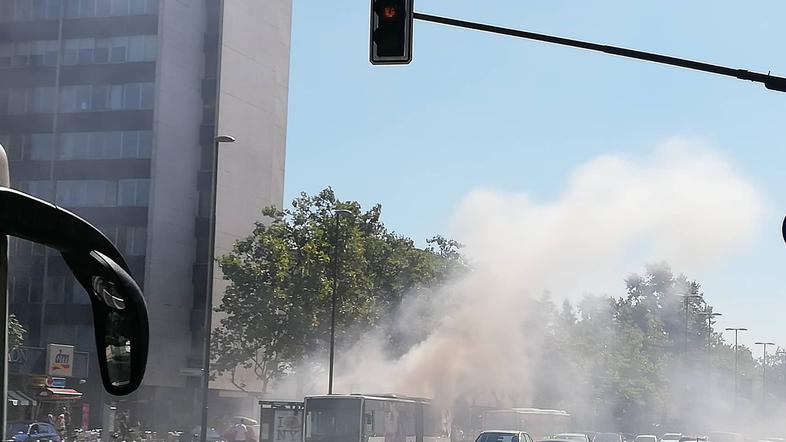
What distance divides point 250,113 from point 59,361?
1038 inches

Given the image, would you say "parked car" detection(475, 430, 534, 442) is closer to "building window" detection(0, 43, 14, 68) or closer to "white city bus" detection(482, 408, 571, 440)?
"white city bus" detection(482, 408, 571, 440)

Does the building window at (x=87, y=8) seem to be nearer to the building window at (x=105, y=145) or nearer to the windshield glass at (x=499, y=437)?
the building window at (x=105, y=145)

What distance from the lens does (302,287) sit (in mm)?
58938

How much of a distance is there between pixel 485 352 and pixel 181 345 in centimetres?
2072

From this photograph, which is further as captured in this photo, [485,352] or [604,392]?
[604,392]

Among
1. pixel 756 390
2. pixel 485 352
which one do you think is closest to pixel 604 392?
pixel 485 352

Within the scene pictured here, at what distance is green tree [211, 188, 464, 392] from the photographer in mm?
58781

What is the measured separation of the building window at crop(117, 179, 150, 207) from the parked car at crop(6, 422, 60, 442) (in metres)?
32.8

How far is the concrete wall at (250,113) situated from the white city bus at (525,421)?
76.1 feet

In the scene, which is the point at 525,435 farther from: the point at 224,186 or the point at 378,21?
the point at 224,186

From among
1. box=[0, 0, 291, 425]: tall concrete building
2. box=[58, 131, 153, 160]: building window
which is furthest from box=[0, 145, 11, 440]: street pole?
box=[58, 131, 153, 160]: building window

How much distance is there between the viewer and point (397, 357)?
210ft

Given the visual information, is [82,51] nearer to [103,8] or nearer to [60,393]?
[103,8]

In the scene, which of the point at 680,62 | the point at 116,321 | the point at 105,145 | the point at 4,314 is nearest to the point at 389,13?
the point at 680,62
